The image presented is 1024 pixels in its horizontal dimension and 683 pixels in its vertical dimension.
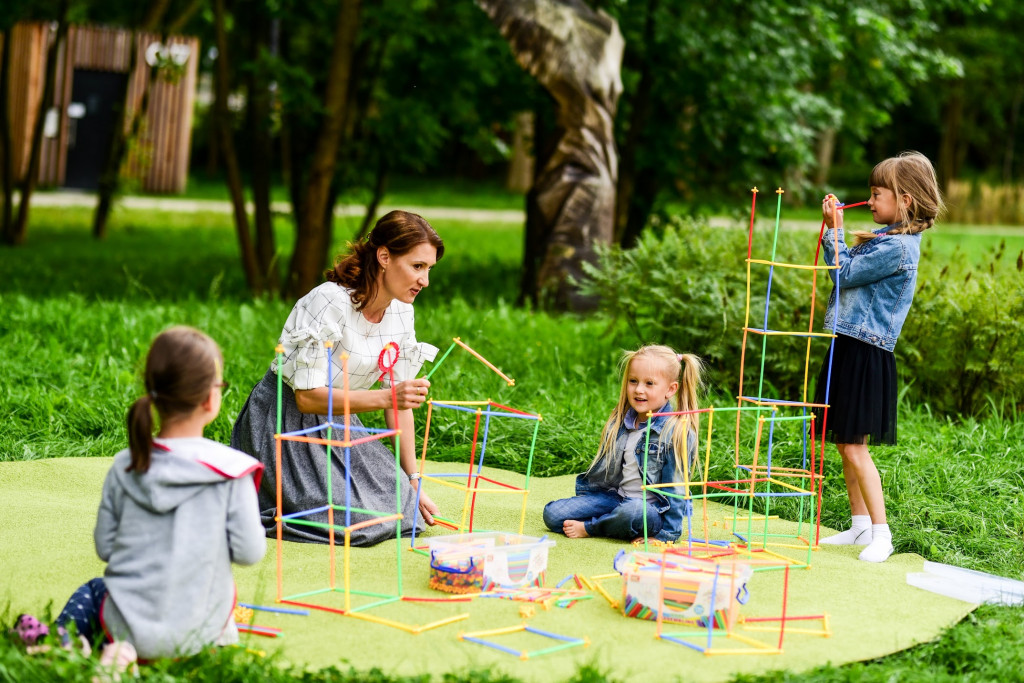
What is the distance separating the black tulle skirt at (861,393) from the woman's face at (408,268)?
4.96 ft

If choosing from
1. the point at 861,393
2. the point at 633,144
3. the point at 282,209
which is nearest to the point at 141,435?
the point at 861,393

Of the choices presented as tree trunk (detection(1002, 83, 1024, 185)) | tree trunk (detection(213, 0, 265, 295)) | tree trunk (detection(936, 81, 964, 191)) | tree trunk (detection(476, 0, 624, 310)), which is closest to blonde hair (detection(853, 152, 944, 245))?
tree trunk (detection(476, 0, 624, 310))

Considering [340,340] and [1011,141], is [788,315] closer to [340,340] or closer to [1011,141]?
[340,340]

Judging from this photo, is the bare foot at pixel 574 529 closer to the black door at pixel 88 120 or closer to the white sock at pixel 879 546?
the white sock at pixel 879 546

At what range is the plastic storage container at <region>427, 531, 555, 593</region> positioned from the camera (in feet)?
11.4

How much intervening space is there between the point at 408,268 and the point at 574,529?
1.17 metres

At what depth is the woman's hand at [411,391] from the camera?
355 centimetres

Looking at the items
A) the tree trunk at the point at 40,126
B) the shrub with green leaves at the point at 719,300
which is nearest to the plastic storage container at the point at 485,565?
the shrub with green leaves at the point at 719,300

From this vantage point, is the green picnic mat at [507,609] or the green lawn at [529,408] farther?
the green lawn at [529,408]

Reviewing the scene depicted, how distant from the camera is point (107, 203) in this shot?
584 inches

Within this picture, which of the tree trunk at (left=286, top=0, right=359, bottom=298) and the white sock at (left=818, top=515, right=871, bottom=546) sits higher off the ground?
the tree trunk at (left=286, top=0, right=359, bottom=298)

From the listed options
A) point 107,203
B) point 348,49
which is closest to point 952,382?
point 348,49

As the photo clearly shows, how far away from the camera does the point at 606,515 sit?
423 cm

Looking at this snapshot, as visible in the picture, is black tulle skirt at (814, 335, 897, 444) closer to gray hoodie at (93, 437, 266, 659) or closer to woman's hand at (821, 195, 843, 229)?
woman's hand at (821, 195, 843, 229)
